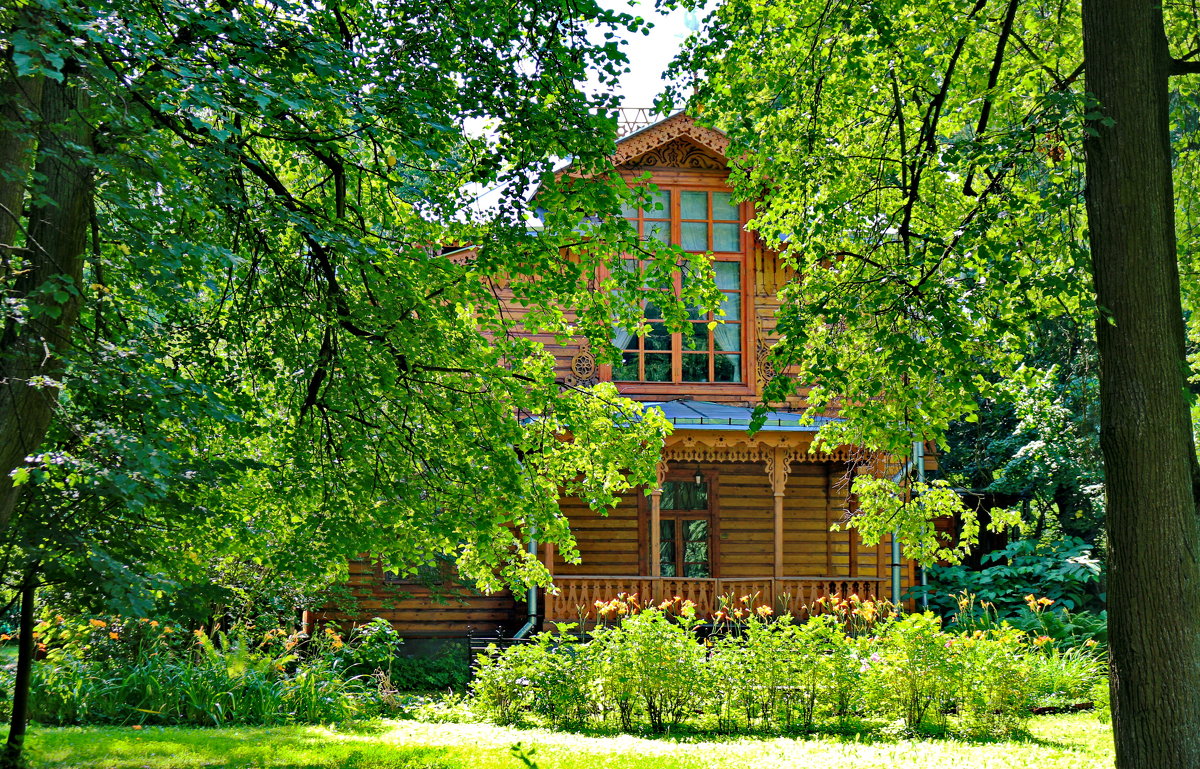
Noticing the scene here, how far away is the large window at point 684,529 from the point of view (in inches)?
719

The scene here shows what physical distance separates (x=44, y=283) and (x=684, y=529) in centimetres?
1426

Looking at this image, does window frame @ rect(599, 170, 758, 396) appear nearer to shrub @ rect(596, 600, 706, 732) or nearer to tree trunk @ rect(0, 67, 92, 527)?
shrub @ rect(596, 600, 706, 732)

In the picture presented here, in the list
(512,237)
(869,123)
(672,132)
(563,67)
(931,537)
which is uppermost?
(672,132)

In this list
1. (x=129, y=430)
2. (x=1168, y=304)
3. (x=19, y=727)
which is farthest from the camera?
(x=19, y=727)

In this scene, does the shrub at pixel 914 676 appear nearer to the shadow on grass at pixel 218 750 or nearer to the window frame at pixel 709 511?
the shadow on grass at pixel 218 750

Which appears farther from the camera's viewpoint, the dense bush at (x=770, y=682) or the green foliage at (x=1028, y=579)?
the green foliage at (x=1028, y=579)

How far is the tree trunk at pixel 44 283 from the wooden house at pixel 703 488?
33.2 ft

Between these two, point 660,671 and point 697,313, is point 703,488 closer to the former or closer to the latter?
point 697,313

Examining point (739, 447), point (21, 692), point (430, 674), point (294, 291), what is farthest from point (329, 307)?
point (739, 447)

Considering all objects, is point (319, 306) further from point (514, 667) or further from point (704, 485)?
point (704, 485)

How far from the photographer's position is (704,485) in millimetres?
18484

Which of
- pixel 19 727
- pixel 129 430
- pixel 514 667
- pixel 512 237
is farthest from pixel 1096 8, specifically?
pixel 19 727

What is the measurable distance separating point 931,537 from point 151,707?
8.02m

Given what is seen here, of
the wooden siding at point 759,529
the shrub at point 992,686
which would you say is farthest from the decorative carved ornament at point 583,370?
the shrub at point 992,686
